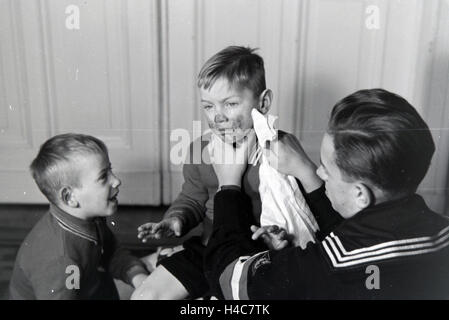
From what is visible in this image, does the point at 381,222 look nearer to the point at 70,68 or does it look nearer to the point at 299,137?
the point at 299,137

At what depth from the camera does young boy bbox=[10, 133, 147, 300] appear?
706 millimetres

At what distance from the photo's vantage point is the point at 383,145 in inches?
23.0

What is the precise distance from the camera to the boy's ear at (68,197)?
2.37 feet

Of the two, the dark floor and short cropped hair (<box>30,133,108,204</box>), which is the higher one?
short cropped hair (<box>30,133,108,204</box>)

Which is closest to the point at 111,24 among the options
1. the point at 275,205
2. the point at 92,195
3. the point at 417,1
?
the point at 92,195

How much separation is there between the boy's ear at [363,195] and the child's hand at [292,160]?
15 centimetres

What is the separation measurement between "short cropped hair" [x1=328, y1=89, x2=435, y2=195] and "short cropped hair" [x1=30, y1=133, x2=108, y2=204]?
38 centimetres

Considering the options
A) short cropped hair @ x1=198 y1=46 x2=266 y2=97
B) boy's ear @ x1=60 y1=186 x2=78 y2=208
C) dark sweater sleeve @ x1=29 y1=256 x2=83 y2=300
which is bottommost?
dark sweater sleeve @ x1=29 y1=256 x2=83 y2=300

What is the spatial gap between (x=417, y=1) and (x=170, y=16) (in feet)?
1.32

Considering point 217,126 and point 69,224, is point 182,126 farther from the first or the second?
point 69,224

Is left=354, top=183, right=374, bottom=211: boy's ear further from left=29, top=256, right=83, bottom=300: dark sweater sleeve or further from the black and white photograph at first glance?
left=29, top=256, right=83, bottom=300: dark sweater sleeve

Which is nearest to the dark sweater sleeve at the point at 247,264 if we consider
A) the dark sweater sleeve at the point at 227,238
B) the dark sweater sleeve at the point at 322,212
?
the dark sweater sleeve at the point at 227,238

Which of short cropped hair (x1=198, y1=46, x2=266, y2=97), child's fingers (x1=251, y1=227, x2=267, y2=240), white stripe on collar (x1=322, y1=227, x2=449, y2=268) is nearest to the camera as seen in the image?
white stripe on collar (x1=322, y1=227, x2=449, y2=268)

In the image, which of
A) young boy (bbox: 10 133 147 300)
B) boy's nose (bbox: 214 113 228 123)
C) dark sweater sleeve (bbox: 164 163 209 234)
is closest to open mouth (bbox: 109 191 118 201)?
young boy (bbox: 10 133 147 300)
